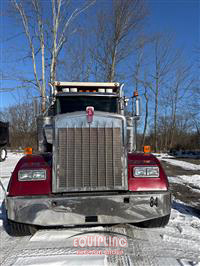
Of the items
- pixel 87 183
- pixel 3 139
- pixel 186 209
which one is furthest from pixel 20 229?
pixel 3 139

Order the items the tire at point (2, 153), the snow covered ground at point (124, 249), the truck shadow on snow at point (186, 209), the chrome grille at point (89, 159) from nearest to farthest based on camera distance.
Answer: the snow covered ground at point (124, 249), the chrome grille at point (89, 159), the truck shadow on snow at point (186, 209), the tire at point (2, 153)

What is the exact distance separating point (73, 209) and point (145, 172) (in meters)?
1.15

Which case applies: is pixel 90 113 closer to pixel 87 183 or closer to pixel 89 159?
pixel 89 159

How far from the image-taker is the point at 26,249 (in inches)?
105

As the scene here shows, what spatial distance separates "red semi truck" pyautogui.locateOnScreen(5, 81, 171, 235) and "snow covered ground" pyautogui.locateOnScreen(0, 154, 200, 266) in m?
0.20

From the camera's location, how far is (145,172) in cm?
296

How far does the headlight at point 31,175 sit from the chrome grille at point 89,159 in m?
0.24

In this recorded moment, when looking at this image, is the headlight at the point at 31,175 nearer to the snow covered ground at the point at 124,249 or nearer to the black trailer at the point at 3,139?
the snow covered ground at the point at 124,249

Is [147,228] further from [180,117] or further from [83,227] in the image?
[180,117]

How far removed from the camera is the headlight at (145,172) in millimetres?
2955

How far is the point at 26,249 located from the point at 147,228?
1.83 meters

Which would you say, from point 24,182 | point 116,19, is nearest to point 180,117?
point 116,19

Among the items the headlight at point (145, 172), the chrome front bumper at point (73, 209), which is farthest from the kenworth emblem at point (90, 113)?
the chrome front bumper at point (73, 209)

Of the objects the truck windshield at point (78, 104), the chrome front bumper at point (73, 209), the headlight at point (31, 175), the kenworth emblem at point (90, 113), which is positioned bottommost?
the chrome front bumper at point (73, 209)
